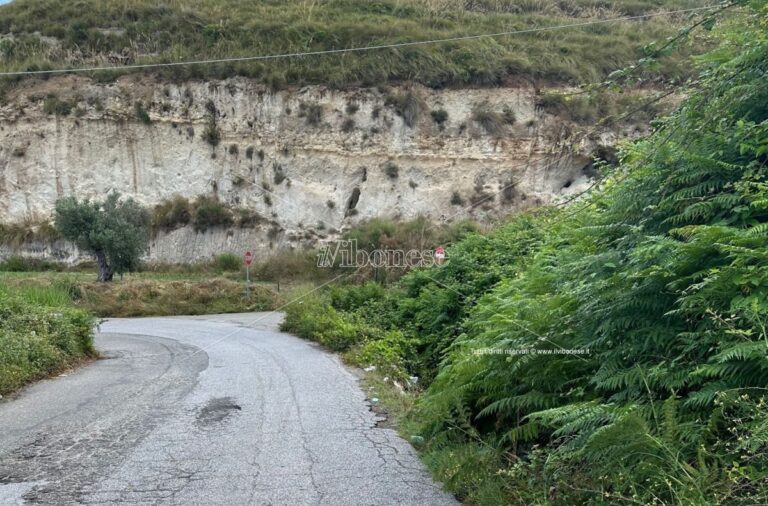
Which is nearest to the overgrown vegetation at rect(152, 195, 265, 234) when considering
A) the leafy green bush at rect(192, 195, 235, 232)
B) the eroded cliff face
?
the leafy green bush at rect(192, 195, 235, 232)

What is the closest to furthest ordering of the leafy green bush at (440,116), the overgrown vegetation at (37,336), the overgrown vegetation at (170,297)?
the overgrown vegetation at (37,336) < the overgrown vegetation at (170,297) < the leafy green bush at (440,116)

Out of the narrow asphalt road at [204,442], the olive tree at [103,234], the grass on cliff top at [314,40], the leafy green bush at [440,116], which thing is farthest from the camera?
the grass on cliff top at [314,40]

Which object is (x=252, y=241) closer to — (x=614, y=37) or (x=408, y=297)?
(x=408, y=297)

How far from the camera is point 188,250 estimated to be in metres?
37.6

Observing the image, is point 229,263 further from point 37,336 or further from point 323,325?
point 37,336

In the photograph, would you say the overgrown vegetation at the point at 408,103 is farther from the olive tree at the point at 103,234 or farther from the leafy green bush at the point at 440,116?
the olive tree at the point at 103,234

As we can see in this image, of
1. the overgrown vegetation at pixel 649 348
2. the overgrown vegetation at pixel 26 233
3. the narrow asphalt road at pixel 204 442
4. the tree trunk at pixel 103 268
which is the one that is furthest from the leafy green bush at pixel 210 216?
the overgrown vegetation at pixel 649 348

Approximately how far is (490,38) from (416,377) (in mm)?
32376

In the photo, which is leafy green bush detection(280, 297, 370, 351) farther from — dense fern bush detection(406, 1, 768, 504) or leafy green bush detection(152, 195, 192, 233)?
leafy green bush detection(152, 195, 192, 233)

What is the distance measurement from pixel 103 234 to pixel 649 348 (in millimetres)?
32814

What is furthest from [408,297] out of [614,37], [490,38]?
[614,37]

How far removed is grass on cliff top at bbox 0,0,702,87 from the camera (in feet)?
124

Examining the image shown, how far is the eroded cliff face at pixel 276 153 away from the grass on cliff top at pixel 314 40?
1.20 metres

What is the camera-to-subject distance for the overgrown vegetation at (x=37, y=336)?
10445 millimetres
